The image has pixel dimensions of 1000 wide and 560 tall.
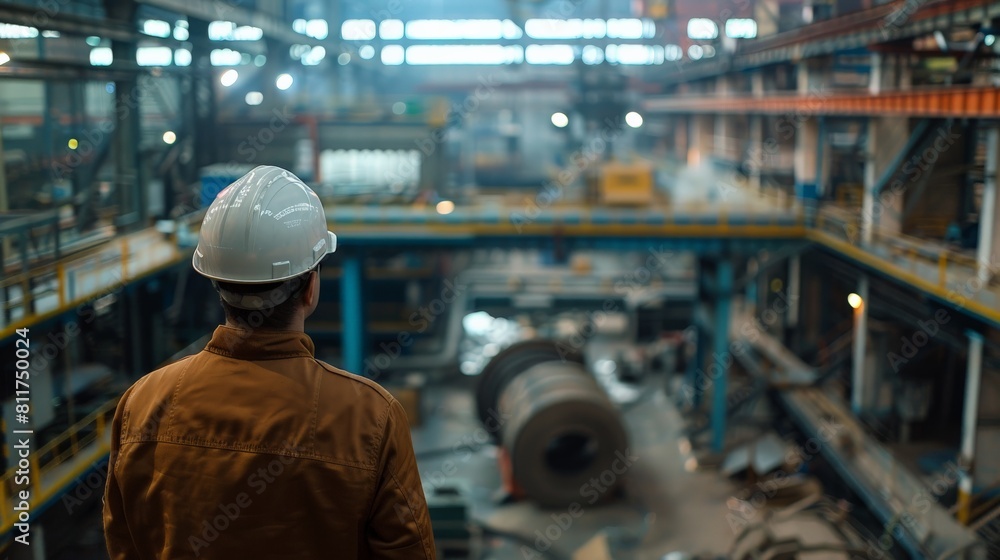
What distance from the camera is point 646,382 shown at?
22672 millimetres

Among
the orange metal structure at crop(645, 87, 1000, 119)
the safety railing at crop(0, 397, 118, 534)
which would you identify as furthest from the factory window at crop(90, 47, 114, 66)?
the orange metal structure at crop(645, 87, 1000, 119)

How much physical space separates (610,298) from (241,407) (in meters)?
24.4

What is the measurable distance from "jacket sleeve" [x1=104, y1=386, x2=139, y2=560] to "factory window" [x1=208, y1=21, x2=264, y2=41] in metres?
17.3

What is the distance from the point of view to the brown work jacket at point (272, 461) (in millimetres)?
2348

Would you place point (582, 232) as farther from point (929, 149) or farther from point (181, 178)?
point (181, 178)

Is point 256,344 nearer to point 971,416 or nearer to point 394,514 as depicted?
point 394,514

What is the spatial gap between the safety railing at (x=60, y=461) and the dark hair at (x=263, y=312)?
23.9 ft

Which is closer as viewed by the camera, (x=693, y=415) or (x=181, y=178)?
(x=181, y=178)

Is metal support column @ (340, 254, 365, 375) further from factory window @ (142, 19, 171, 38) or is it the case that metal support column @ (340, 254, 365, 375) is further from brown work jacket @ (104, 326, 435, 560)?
brown work jacket @ (104, 326, 435, 560)

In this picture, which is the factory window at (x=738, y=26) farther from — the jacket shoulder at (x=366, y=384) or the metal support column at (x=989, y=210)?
the jacket shoulder at (x=366, y=384)

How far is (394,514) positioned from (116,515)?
2.90ft

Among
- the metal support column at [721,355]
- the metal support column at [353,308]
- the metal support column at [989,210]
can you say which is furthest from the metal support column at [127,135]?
the metal support column at [989,210]

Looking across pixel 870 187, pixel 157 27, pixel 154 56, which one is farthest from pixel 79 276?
pixel 870 187

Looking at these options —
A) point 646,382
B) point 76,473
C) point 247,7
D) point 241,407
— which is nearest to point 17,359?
point 76,473
